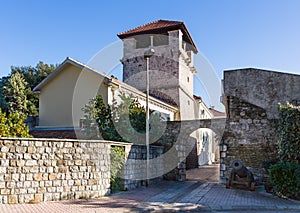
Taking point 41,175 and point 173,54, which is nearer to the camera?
point 41,175

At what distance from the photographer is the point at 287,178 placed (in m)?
8.96

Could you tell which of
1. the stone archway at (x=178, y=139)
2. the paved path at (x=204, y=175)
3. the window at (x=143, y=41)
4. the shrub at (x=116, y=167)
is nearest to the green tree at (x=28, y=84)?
the window at (x=143, y=41)

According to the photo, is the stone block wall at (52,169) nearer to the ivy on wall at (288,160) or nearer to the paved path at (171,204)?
the paved path at (171,204)

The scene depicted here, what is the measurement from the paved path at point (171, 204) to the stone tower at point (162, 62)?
1314 cm

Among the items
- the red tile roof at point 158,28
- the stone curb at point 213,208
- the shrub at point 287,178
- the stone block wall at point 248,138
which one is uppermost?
the red tile roof at point 158,28

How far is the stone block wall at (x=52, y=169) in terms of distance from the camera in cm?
760

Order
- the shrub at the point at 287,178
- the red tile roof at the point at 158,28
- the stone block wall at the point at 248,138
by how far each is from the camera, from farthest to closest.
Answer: the red tile roof at the point at 158,28, the stone block wall at the point at 248,138, the shrub at the point at 287,178

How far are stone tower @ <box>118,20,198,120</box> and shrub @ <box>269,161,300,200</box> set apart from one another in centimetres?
1337

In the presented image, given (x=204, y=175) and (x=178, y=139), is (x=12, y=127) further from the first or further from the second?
(x=204, y=175)

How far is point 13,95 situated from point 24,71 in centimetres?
489

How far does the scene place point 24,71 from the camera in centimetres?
2970

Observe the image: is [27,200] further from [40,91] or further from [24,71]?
[24,71]

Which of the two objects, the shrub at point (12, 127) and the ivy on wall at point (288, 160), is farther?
the shrub at point (12, 127)

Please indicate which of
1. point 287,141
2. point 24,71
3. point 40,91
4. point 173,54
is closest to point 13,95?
point 24,71
